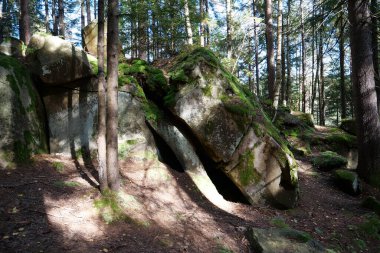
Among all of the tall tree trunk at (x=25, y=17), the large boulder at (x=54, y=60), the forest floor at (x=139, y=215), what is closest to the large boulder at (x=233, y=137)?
the forest floor at (x=139, y=215)

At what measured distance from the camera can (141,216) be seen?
6.16 m

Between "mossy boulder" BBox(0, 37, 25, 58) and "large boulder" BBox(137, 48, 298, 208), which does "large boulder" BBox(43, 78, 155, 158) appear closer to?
"large boulder" BBox(137, 48, 298, 208)

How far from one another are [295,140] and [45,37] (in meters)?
12.7

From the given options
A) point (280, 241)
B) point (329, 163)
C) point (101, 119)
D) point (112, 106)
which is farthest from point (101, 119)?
point (329, 163)

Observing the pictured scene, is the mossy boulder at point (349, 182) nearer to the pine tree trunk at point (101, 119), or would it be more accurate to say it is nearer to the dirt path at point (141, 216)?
the dirt path at point (141, 216)

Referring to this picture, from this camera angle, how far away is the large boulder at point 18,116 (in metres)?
6.90

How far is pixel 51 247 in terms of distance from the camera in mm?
4465

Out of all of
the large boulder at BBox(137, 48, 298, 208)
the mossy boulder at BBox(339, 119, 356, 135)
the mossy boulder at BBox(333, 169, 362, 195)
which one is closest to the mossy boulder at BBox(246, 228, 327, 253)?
the large boulder at BBox(137, 48, 298, 208)

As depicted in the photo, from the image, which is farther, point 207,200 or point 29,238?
point 207,200

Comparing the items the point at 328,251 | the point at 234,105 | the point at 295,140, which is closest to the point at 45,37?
the point at 234,105

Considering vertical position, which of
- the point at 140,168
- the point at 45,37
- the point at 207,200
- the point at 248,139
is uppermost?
the point at 45,37

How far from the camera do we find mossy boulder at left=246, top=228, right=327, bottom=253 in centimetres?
602

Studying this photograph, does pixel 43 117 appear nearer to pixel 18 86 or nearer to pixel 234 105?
pixel 18 86

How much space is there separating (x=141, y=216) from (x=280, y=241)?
313cm
